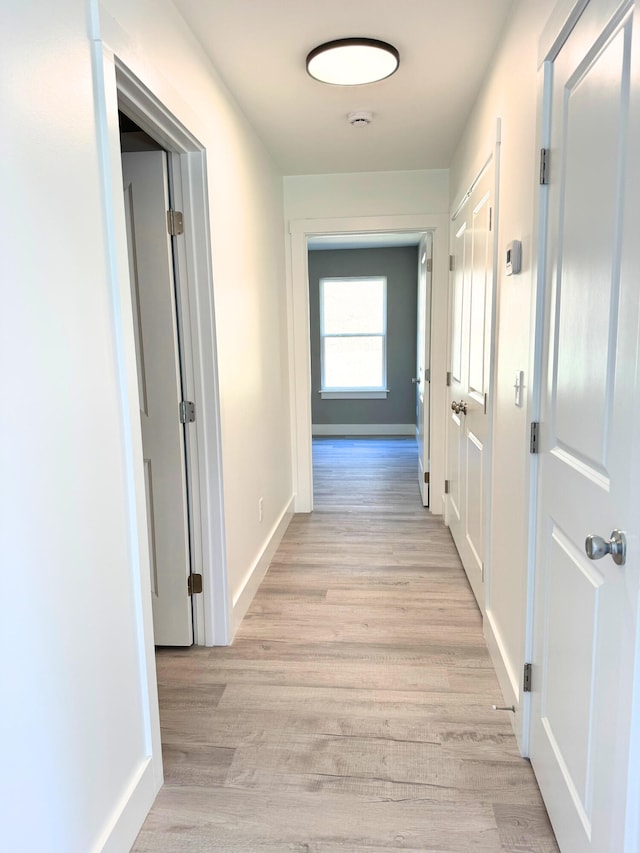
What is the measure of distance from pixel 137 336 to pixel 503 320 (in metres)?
1.41

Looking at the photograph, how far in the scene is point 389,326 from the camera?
24.5 ft

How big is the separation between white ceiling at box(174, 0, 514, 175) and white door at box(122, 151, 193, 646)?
0.53 meters

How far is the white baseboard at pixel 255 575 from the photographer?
8.48ft

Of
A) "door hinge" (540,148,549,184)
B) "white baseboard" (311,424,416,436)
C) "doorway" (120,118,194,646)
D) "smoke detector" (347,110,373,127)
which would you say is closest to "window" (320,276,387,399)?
"white baseboard" (311,424,416,436)

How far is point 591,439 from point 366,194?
3.12 metres

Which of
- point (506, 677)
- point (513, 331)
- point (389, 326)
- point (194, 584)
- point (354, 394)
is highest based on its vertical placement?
point (389, 326)

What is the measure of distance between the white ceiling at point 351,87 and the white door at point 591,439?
0.81m

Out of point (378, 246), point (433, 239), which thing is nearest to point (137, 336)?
point (433, 239)

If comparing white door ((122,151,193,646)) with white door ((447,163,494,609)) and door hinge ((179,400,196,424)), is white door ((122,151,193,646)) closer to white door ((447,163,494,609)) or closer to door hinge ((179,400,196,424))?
door hinge ((179,400,196,424))

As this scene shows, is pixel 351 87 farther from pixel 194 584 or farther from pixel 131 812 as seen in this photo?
pixel 131 812

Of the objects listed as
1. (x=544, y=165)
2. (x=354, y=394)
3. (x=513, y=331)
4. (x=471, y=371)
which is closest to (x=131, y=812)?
(x=513, y=331)

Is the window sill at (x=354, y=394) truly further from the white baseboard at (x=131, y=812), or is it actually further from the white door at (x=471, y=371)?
the white baseboard at (x=131, y=812)

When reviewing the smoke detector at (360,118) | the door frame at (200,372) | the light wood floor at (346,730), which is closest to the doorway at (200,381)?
the door frame at (200,372)

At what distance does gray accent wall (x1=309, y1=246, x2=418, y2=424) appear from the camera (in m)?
7.33
